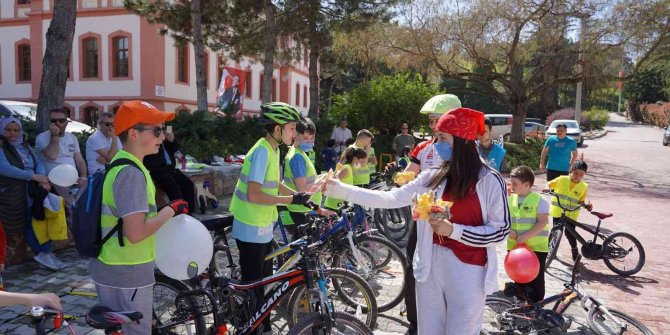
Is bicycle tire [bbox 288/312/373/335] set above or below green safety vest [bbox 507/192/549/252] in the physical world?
below

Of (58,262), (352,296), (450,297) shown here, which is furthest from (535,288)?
(58,262)

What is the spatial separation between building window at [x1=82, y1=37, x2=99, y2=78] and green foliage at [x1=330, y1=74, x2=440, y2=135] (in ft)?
46.2

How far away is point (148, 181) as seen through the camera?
263 centimetres

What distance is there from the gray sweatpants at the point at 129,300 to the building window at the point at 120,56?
24781 mm

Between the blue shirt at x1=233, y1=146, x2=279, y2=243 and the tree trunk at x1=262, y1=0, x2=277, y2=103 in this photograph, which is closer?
the blue shirt at x1=233, y1=146, x2=279, y2=243

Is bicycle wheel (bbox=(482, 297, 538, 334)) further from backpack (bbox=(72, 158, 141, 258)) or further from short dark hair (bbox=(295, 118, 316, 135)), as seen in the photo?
short dark hair (bbox=(295, 118, 316, 135))

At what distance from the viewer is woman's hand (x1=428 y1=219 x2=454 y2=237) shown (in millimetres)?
2395

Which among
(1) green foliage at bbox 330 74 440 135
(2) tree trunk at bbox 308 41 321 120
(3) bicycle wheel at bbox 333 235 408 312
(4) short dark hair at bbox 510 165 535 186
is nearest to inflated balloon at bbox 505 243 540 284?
(3) bicycle wheel at bbox 333 235 408 312

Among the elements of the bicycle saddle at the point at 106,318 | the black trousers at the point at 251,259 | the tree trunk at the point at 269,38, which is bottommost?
the black trousers at the point at 251,259

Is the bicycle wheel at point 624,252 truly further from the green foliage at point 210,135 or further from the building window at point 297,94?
the building window at point 297,94

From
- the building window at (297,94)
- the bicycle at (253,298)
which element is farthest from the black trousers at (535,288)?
the building window at (297,94)

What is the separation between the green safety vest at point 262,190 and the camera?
3.68 metres

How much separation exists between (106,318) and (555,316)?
3401 mm

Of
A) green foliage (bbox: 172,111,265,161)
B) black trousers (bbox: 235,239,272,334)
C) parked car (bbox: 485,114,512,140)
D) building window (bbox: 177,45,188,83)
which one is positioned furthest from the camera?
parked car (bbox: 485,114,512,140)
